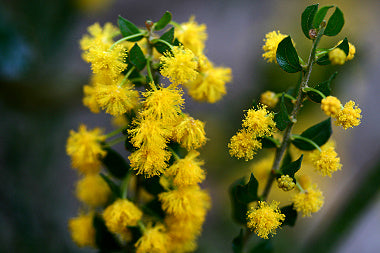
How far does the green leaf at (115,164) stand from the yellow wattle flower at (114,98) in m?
0.16

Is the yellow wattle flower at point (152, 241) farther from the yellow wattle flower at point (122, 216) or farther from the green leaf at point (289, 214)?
the green leaf at point (289, 214)

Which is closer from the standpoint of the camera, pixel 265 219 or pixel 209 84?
pixel 265 219

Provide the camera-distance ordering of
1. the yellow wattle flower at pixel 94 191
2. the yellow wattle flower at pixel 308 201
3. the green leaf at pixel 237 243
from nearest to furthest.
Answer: the yellow wattle flower at pixel 308 201
the green leaf at pixel 237 243
the yellow wattle flower at pixel 94 191

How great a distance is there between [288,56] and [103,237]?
61 centimetres

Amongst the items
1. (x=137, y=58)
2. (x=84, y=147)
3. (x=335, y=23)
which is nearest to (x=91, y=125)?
(x=84, y=147)

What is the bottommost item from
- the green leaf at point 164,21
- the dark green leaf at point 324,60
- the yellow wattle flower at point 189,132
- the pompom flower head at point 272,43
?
the yellow wattle flower at point 189,132

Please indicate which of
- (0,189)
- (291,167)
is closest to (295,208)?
(291,167)

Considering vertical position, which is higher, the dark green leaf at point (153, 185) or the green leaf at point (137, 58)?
the green leaf at point (137, 58)

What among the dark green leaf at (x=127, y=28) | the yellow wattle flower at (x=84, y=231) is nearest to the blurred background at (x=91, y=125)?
the yellow wattle flower at (x=84, y=231)

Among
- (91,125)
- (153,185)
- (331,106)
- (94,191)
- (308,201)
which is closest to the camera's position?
(331,106)

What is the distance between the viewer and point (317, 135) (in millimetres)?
742

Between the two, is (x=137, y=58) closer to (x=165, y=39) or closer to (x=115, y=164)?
(x=165, y=39)

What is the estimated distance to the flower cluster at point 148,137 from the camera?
694 mm

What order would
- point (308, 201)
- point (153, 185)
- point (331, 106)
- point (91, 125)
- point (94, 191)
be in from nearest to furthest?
point (331, 106) < point (308, 201) < point (153, 185) < point (94, 191) < point (91, 125)
